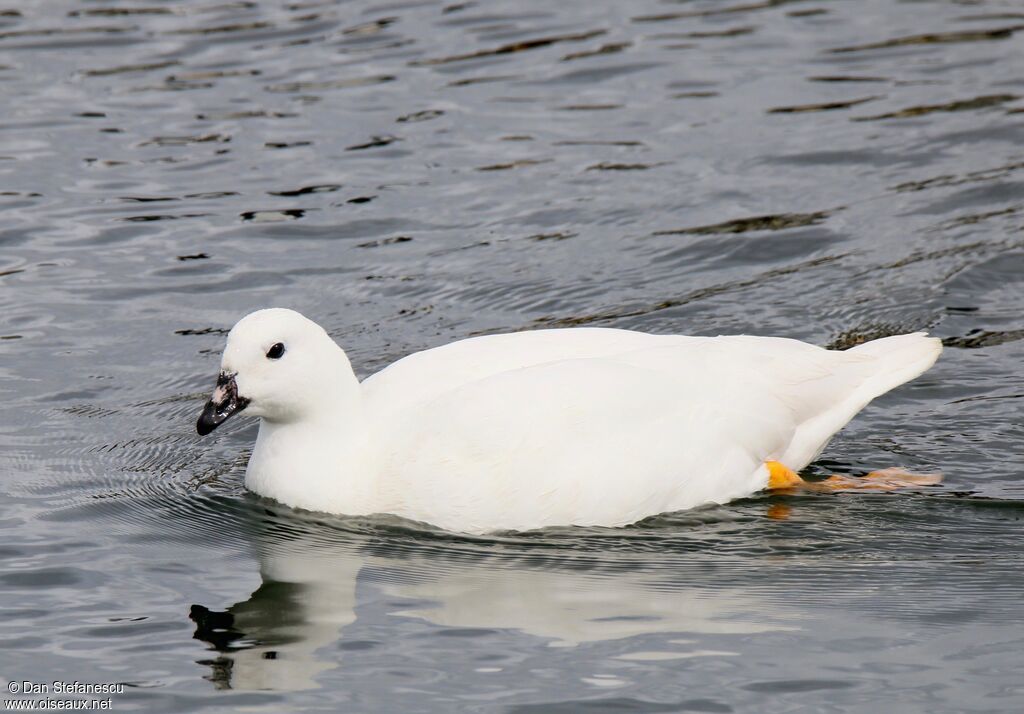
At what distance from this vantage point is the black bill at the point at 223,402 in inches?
339

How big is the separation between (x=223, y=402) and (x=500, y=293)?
4.08 metres

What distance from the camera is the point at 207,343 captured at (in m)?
11.7

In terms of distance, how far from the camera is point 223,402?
8633 millimetres

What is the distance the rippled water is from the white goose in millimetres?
197

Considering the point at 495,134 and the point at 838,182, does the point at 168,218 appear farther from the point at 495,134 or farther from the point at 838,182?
the point at 838,182

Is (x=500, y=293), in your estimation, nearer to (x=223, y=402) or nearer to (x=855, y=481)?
(x=855, y=481)

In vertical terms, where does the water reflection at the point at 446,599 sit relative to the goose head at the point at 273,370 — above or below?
below

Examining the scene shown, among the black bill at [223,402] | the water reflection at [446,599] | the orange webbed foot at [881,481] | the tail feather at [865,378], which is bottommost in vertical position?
the orange webbed foot at [881,481]

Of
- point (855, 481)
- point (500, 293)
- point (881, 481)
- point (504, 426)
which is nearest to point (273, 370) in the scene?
point (504, 426)

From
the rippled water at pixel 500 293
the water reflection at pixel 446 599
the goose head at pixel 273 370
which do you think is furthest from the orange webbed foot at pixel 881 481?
the goose head at pixel 273 370

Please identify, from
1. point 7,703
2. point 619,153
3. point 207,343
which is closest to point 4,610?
point 7,703

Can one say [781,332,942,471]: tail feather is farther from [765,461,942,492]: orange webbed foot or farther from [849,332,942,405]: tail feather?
[765,461,942,492]: orange webbed foot

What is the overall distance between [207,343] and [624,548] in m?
4.32

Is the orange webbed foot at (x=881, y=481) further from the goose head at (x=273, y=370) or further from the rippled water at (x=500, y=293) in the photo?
the goose head at (x=273, y=370)
